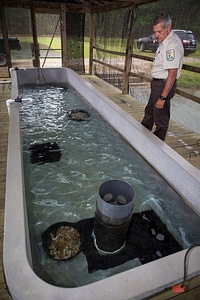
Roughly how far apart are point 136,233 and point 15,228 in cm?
98

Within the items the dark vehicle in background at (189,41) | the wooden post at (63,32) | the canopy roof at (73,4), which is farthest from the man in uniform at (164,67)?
the wooden post at (63,32)

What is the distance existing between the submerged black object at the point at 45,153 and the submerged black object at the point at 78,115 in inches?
35.7

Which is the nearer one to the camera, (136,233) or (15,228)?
(15,228)

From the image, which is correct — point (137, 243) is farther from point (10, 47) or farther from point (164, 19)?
point (10, 47)

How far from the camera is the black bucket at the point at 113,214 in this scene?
1.29 meters

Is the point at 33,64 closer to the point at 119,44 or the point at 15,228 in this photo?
the point at 119,44

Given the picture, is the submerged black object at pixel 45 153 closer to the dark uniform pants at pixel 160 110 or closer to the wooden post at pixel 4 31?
the dark uniform pants at pixel 160 110

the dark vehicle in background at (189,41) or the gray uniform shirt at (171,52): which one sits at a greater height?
the dark vehicle in background at (189,41)

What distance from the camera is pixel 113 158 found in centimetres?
270

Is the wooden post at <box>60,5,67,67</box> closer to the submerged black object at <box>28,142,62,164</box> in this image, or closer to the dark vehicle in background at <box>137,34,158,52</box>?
the dark vehicle in background at <box>137,34,158,52</box>

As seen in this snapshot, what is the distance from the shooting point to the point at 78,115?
3.85 meters

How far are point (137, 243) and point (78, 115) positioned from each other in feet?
8.75

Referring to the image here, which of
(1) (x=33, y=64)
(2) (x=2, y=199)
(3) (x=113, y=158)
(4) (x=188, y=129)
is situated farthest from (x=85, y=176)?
(1) (x=33, y=64)

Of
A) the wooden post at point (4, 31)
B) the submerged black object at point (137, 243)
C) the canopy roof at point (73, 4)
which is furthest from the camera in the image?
the wooden post at point (4, 31)
